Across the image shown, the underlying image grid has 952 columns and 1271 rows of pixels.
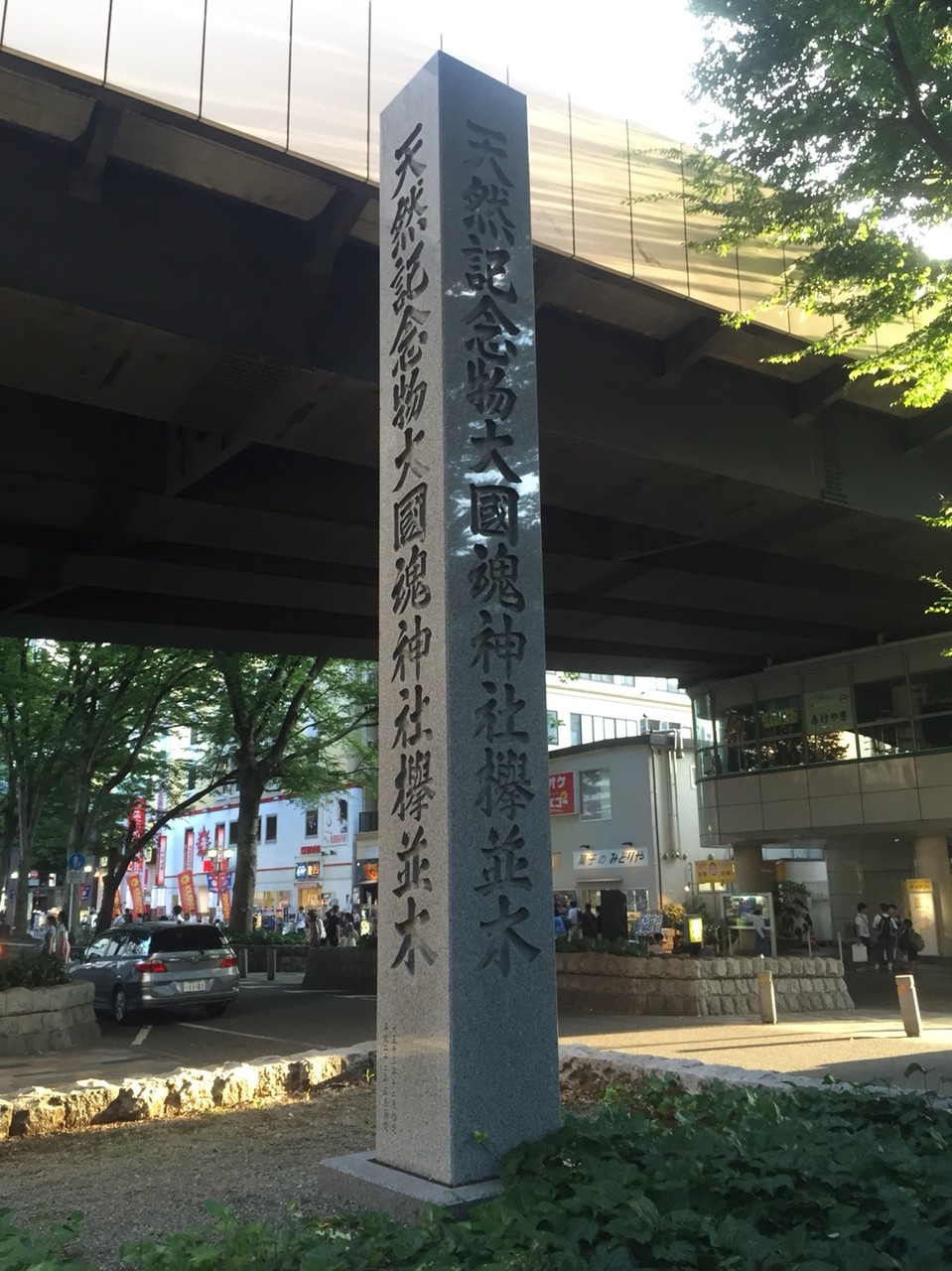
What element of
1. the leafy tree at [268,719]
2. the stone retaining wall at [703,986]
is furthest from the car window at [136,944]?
the leafy tree at [268,719]

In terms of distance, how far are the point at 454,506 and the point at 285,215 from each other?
6280 millimetres

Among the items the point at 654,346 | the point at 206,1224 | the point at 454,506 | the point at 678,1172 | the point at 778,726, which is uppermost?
the point at 654,346

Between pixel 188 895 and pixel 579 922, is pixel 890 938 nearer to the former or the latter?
pixel 579 922

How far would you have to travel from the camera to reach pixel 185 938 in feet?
64.6

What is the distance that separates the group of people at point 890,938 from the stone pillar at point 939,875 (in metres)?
2.05

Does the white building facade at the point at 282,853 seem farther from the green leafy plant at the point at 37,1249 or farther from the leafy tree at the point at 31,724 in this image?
the green leafy plant at the point at 37,1249

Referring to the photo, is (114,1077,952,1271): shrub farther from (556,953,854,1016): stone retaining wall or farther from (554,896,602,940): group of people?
(554,896,602,940): group of people

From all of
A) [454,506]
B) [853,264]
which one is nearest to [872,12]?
[853,264]

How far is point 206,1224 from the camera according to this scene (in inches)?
218

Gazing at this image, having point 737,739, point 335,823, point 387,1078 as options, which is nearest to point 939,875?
point 737,739

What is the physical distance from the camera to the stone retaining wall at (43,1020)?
14438mm

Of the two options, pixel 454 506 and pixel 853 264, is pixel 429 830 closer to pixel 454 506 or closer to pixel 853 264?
pixel 454 506

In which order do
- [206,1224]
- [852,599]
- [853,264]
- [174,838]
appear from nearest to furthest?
[206,1224] < [853,264] < [852,599] < [174,838]

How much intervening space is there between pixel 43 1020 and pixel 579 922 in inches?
685
